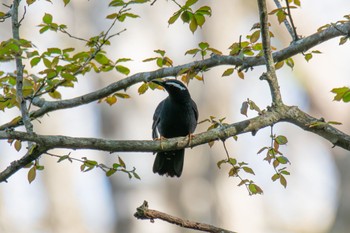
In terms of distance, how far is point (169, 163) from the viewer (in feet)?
18.2

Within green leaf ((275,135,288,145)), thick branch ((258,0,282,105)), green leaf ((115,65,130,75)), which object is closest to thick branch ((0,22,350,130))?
green leaf ((115,65,130,75))

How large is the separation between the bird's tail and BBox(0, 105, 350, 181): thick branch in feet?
6.52

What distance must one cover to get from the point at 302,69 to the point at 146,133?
2.78m

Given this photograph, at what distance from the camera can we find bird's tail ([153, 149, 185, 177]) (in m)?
5.51

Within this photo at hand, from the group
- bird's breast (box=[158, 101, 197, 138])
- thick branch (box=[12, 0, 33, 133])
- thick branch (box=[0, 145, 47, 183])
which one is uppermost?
bird's breast (box=[158, 101, 197, 138])

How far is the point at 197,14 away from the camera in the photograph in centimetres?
356

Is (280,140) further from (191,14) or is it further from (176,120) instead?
(176,120)

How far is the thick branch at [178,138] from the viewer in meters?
3.23

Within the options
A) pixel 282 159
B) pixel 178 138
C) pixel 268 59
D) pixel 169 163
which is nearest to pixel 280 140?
pixel 282 159

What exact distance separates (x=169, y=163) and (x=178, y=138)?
2.04 m

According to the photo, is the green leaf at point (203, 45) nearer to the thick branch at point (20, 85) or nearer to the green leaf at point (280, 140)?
the green leaf at point (280, 140)

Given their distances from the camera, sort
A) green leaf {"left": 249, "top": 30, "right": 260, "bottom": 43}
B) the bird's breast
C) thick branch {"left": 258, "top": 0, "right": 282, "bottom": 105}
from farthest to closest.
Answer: the bird's breast
green leaf {"left": 249, "top": 30, "right": 260, "bottom": 43}
thick branch {"left": 258, "top": 0, "right": 282, "bottom": 105}

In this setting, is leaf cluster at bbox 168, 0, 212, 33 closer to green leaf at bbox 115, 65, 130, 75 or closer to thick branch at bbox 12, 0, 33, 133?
green leaf at bbox 115, 65, 130, 75

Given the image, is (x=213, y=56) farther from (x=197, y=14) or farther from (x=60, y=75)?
(x=60, y=75)
